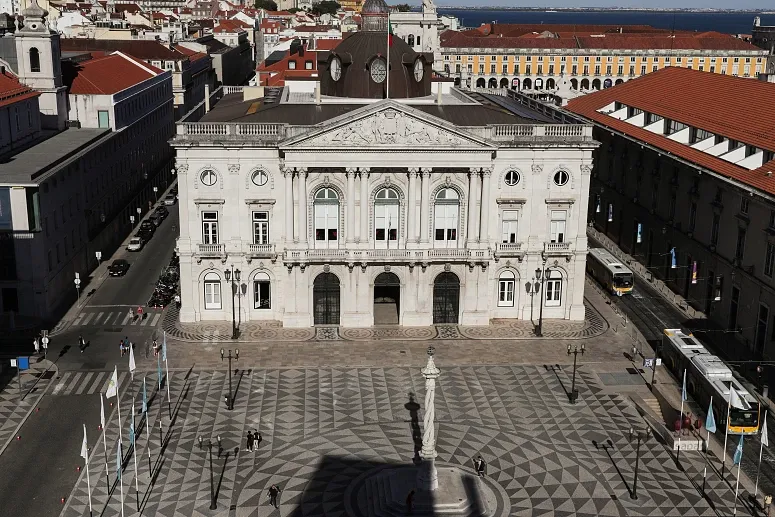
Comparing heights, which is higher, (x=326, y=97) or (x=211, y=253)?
(x=326, y=97)

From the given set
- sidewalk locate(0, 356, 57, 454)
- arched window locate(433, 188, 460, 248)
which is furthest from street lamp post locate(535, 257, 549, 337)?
sidewalk locate(0, 356, 57, 454)

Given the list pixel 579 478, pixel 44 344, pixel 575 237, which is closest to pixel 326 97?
pixel 575 237

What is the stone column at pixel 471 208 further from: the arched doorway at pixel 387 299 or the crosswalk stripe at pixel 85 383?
the crosswalk stripe at pixel 85 383

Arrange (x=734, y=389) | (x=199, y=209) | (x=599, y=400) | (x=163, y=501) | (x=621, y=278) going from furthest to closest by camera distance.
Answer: (x=621, y=278), (x=199, y=209), (x=599, y=400), (x=734, y=389), (x=163, y=501)

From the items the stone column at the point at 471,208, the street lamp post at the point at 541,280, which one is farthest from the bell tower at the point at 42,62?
the street lamp post at the point at 541,280

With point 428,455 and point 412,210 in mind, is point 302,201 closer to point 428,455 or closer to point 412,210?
point 412,210

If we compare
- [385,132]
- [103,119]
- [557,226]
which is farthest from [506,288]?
[103,119]

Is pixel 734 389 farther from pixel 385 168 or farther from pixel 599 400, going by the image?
pixel 385 168

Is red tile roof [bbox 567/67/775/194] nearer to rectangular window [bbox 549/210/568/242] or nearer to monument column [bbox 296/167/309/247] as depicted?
rectangular window [bbox 549/210/568/242]
